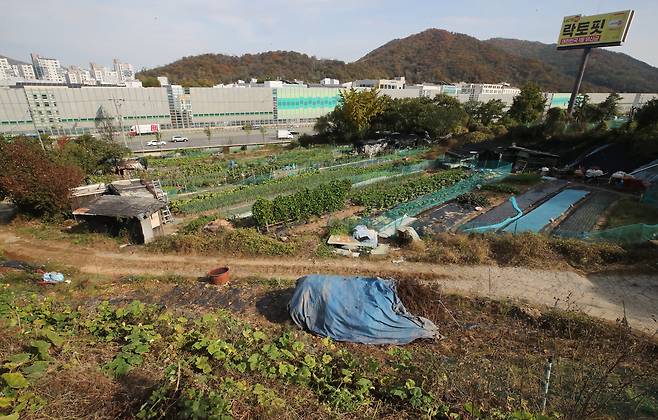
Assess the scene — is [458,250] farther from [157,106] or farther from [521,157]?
[157,106]

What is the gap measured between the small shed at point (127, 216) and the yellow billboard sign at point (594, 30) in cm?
4228

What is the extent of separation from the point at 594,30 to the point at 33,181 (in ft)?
159

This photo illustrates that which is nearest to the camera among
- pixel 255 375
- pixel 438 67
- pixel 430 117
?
pixel 255 375

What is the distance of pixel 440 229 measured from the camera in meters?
16.8

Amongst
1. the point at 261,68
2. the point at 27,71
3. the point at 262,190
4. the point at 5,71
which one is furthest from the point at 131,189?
the point at 27,71

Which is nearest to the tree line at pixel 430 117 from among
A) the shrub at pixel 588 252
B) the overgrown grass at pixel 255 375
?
the shrub at pixel 588 252

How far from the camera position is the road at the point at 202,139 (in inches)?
1734

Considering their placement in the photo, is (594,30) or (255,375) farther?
(594,30)

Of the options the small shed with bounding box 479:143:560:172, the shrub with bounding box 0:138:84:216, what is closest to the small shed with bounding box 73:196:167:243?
the shrub with bounding box 0:138:84:216

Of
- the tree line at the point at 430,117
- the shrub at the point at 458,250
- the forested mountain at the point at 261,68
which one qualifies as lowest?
the shrub at the point at 458,250

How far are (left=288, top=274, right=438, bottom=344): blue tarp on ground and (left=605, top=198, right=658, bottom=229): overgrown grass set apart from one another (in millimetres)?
15090

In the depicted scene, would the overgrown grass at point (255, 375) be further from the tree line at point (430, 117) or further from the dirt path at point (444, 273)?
the tree line at point (430, 117)

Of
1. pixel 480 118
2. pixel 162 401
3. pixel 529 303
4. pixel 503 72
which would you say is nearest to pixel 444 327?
pixel 529 303

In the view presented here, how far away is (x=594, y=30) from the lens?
3231cm
